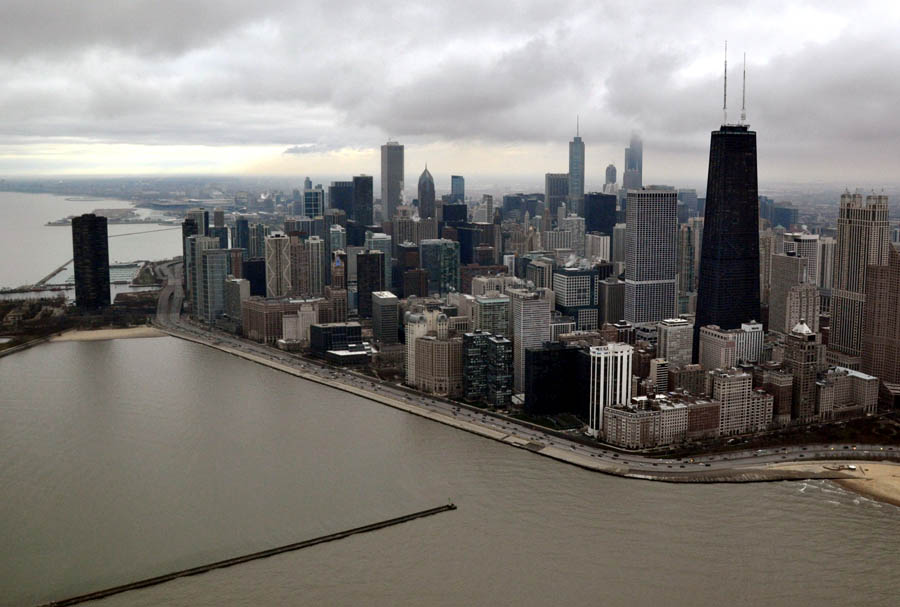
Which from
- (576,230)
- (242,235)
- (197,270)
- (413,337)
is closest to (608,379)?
(413,337)

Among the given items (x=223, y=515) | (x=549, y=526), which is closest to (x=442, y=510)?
(x=549, y=526)

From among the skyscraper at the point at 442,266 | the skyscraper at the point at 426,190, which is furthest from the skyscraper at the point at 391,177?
the skyscraper at the point at 442,266

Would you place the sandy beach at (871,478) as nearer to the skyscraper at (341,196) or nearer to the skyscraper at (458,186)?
the skyscraper at (341,196)

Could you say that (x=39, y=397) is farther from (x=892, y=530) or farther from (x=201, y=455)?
(x=892, y=530)

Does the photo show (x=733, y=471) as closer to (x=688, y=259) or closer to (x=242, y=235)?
(x=688, y=259)

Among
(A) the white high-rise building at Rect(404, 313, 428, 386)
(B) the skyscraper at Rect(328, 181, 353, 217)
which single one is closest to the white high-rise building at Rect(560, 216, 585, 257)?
(B) the skyscraper at Rect(328, 181, 353, 217)

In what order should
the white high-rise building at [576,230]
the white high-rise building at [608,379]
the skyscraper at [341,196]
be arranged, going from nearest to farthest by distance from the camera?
the white high-rise building at [608,379] → the white high-rise building at [576,230] → the skyscraper at [341,196]
